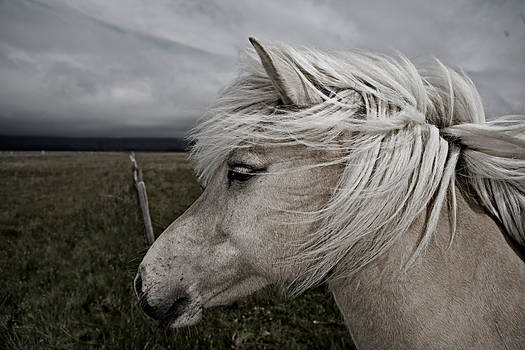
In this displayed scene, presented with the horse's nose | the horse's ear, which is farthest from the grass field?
the horse's ear

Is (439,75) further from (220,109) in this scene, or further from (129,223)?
(129,223)

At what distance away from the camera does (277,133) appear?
4.66 ft

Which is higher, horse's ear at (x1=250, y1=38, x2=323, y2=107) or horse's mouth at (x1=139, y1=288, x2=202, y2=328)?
horse's ear at (x1=250, y1=38, x2=323, y2=107)

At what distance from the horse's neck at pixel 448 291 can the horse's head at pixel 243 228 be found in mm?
375

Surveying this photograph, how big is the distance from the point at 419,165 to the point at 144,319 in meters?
4.06

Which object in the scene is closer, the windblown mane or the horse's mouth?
the windblown mane

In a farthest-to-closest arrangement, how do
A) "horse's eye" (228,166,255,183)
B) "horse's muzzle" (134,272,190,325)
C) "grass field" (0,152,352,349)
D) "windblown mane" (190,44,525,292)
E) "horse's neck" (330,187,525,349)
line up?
"grass field" (0,152,352,349) → "horse's muzzle" (134,272,190,325) → "horse's eye" (228,166,255,183) → "windblown mane" (190,44,525,292) → "horse's neck" (330,187,525,349)

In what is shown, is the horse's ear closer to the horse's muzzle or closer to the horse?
the horse

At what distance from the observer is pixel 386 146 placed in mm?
1365

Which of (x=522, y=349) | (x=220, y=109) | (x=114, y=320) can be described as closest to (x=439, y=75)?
(x=220, y=109)

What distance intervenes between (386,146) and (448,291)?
625mm

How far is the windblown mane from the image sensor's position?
1.33m

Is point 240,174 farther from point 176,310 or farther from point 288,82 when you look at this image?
point 176,310

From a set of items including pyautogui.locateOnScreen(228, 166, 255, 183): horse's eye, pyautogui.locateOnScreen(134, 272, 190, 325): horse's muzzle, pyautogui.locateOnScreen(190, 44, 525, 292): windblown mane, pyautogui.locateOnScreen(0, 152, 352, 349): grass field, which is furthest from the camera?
pyautogui.locateOnScreen(0, 152, 352, 349): grass field
